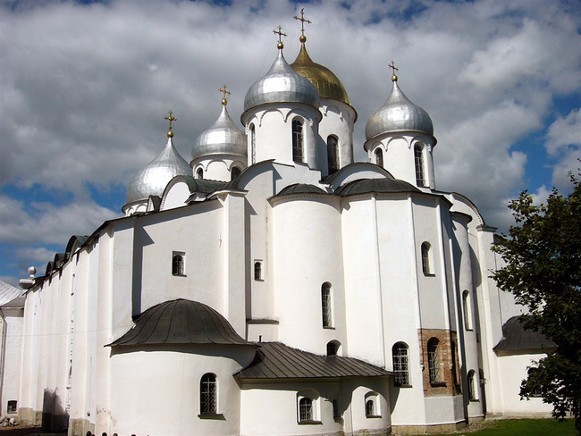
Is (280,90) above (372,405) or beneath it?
above

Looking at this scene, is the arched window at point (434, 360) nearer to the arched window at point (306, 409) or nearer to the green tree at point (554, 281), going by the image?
the arched window at point (306, 409)

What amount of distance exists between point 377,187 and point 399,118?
244 inches

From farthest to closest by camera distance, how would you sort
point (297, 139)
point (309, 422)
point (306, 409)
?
point (297, 139) < point (306, 409) < point (309, 422)

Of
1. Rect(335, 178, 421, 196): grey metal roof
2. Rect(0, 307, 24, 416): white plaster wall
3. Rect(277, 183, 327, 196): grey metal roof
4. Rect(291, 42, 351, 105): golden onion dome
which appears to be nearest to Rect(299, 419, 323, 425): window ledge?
Rect(277, 183, 327, 196): grey metal roof

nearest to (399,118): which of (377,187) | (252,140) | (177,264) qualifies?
(377,187)

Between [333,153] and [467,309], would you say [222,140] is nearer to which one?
[333,153]

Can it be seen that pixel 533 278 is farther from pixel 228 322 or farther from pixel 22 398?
pixel 22 398

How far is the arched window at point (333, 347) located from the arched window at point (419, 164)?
8.45 metres

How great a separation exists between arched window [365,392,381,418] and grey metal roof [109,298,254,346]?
4182mm

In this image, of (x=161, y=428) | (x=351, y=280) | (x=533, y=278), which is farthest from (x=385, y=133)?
(x=161, y=428)

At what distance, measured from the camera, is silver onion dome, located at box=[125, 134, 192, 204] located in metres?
30.8

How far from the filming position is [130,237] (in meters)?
18.0

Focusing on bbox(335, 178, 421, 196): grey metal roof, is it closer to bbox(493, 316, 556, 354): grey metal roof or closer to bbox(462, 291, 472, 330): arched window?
bbox(462, 291, 472, 330): arched window

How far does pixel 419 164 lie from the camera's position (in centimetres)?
2592
